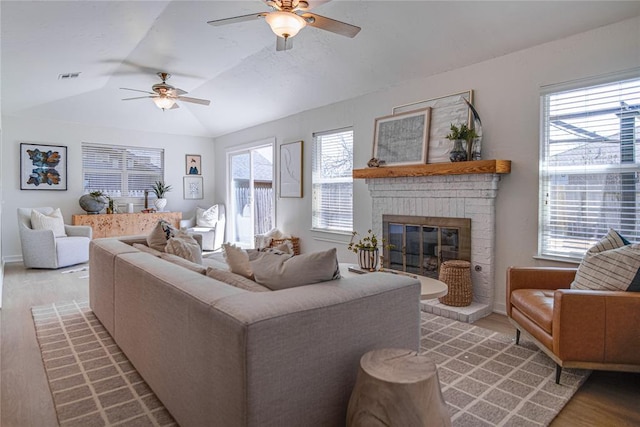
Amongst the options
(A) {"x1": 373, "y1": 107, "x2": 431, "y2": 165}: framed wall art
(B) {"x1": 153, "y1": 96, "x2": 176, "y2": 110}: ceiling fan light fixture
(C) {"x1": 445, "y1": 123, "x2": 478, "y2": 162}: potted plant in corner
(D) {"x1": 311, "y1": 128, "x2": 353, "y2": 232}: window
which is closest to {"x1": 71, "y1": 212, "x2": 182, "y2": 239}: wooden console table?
(B) {"x1": 153, "y1": 96, "x2": 176, "y2": 110}: ceiling fan light fixture

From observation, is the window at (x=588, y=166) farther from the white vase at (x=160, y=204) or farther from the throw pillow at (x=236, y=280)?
the white vase at (x=160, y=204)

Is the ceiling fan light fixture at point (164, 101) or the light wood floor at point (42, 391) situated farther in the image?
the ceiling fan light fixture at point (164, 101)

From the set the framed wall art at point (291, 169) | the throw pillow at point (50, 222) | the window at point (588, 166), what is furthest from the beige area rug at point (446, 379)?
the framed wall art at point (291, 169)

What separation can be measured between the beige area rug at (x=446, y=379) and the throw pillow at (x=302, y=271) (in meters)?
0.89

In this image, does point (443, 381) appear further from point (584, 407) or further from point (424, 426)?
point (424, 426)

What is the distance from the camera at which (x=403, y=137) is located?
4.25 m

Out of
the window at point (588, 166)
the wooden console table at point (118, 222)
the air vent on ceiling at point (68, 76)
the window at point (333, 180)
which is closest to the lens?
the window at point (588, 166)

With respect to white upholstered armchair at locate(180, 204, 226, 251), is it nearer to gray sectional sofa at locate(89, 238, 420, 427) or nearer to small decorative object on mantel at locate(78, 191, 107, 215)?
small decorative object on mantel at locate(78, 191, 107, 215)

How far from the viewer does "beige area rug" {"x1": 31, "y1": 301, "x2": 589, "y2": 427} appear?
191 cm

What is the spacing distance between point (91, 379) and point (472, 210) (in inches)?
133

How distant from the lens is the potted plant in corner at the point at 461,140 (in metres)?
3.59

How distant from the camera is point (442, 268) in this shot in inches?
144

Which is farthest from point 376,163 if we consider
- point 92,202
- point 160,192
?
point 92,202

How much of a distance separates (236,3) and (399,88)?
1.98 m
